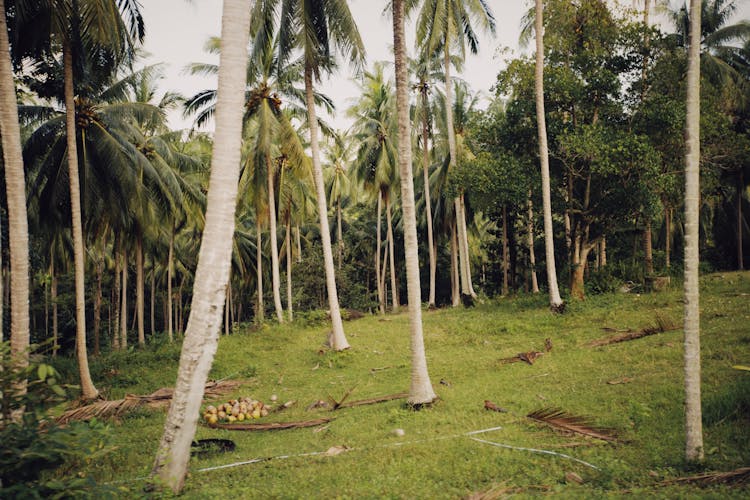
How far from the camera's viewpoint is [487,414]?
693 centimetres

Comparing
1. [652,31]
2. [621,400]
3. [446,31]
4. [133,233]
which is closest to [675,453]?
[621,400]

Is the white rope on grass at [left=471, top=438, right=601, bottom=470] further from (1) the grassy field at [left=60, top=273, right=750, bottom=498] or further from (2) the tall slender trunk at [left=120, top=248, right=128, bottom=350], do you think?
(2) the tall slender trunk at [left=120, top=248, right=128, bottom=350]

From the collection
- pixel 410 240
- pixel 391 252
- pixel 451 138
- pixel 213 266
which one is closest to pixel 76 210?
pixel 213 266

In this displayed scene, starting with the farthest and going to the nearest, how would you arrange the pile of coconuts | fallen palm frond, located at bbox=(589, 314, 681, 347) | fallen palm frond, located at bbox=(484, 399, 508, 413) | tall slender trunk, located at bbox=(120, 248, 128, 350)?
tall slender trunk, located at bbox=(120, 248, 128, 350)
fallen palm frond, located at bbox=(589, 314, 681, 347)
the pile of coconuts
fallen palm frond, located at bbox=(484, 399, 508, 413)

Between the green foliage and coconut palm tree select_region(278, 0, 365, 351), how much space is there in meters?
Answer: 10.5

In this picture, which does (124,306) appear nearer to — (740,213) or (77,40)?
(77,40)

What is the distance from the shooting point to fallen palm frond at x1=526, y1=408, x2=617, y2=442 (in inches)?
218

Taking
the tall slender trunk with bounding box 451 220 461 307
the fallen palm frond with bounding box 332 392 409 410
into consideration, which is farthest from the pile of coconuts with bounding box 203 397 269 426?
the tall slender trunk with bounding box 451 220 461 307

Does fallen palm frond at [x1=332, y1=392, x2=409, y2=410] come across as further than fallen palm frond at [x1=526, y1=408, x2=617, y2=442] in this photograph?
Yes

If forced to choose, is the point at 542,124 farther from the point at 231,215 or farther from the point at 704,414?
the point at 231,215

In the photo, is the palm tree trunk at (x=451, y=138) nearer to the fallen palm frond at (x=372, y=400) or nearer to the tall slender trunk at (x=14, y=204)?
the fallen palm frond at (x=372, y=400)

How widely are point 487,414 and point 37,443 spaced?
571 cm

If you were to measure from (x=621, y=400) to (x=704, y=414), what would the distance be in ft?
3.64

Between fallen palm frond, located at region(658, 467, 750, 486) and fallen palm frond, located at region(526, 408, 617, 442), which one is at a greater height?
fallen palm frond, located at region(658, 467, 750, 486)
